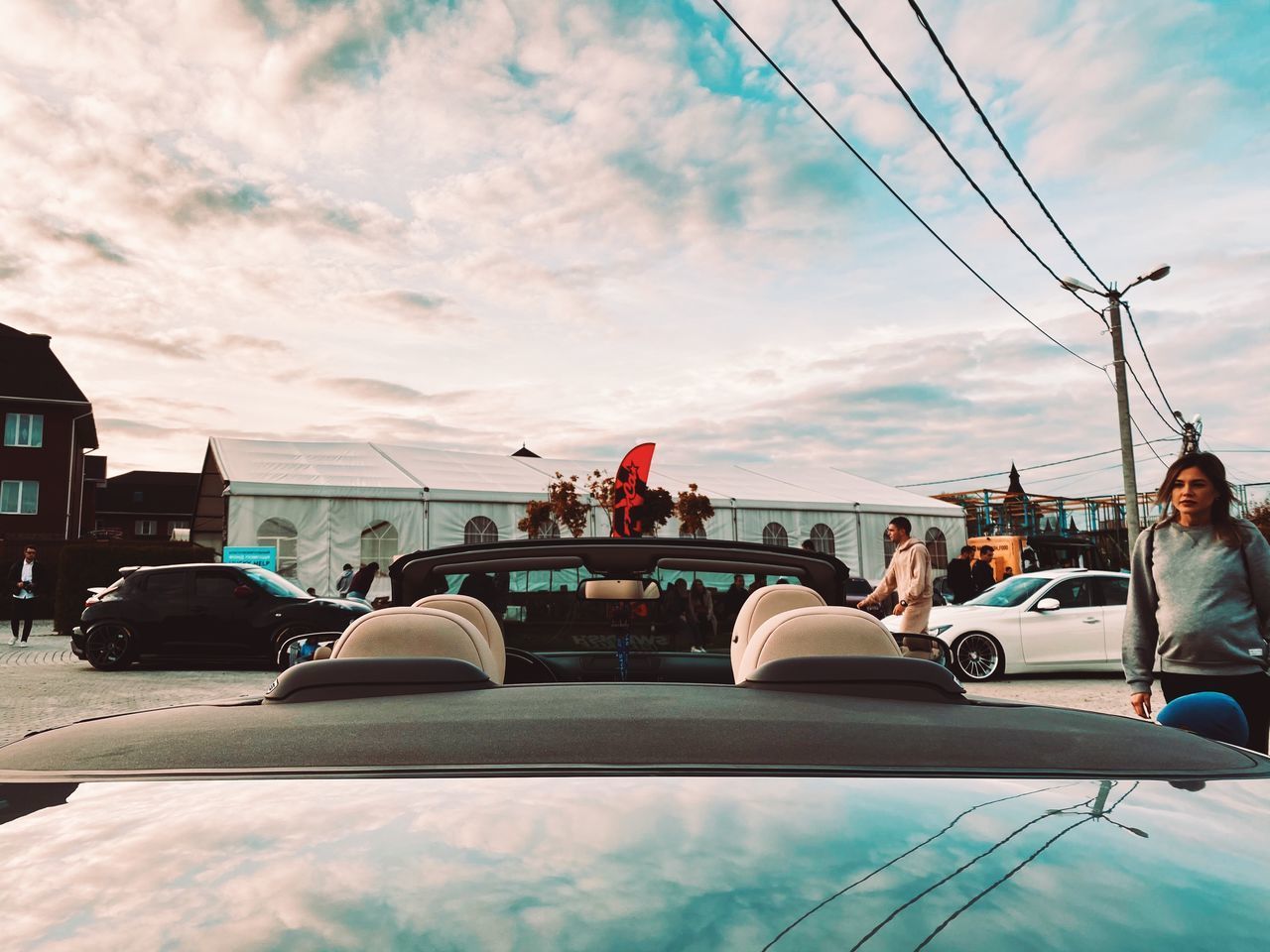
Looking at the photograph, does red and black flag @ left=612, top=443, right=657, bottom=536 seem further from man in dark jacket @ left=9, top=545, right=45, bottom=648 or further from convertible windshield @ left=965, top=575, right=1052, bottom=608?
man in dark jacket @ left=9, top=545, right=45, bottom=648

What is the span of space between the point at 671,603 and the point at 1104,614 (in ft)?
33.6

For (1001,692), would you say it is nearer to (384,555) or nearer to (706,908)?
(706,908)

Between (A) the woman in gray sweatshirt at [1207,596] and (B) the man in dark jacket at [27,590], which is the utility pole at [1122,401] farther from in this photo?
(B) the man in dark jacket at [27,590]

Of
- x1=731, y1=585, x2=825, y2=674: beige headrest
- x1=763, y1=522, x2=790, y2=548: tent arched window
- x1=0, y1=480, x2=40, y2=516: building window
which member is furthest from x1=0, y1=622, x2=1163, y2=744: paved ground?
x1=0, y1=480, x2=40, y2=516: building window

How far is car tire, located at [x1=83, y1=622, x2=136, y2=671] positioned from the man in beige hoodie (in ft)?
34.8

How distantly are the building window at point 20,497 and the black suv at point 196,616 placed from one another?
3118cm

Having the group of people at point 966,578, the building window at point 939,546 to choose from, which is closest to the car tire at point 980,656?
the group of people at point 966,578

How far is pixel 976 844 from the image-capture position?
3.88ft

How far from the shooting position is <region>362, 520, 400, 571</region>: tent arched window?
26547 mm

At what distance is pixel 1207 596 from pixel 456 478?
25.8 metres

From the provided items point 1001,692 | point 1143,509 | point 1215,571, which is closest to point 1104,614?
point 1001,692

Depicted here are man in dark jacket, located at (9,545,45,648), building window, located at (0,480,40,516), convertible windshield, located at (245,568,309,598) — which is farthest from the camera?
building window, located at (0,480,40,516)

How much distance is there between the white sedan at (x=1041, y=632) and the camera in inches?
518

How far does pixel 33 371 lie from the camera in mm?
44219
